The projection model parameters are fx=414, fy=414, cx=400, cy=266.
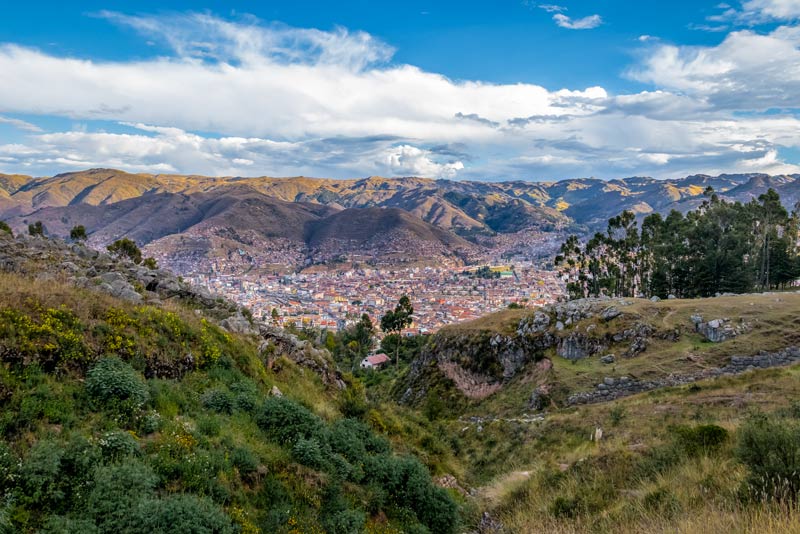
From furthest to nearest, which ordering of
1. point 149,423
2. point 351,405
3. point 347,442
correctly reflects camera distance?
1. point 351,405
2. point 347,442
3. point 149,423

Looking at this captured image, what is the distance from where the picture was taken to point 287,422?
26.6ft

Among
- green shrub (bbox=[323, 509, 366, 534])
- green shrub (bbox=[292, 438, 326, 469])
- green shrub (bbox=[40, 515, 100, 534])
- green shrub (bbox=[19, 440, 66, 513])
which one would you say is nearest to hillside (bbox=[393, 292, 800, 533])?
green shrub (bbox=[323, 509, 366, 534])

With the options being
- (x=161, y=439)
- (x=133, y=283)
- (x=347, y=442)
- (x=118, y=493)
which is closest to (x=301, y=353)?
(x=133, y=283)

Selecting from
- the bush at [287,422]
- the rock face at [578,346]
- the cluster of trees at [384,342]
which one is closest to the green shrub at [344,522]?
the bush at [287,422]

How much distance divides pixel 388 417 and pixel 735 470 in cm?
923

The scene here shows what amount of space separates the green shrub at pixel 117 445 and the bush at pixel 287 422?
251cm

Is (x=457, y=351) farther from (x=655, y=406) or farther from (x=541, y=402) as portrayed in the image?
(x=655, y=406)

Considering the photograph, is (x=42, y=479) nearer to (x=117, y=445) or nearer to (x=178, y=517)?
(x=117, y=445)

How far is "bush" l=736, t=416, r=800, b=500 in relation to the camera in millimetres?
5042

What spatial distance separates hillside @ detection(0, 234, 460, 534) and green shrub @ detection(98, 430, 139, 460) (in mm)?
17

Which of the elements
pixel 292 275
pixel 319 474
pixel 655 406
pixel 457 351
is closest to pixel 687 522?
pixel 319 474

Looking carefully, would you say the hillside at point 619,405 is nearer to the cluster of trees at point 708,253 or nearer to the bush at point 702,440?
the bush at point 702,440

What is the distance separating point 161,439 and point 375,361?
51989mm

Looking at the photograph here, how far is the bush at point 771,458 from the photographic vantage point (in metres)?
5.04
